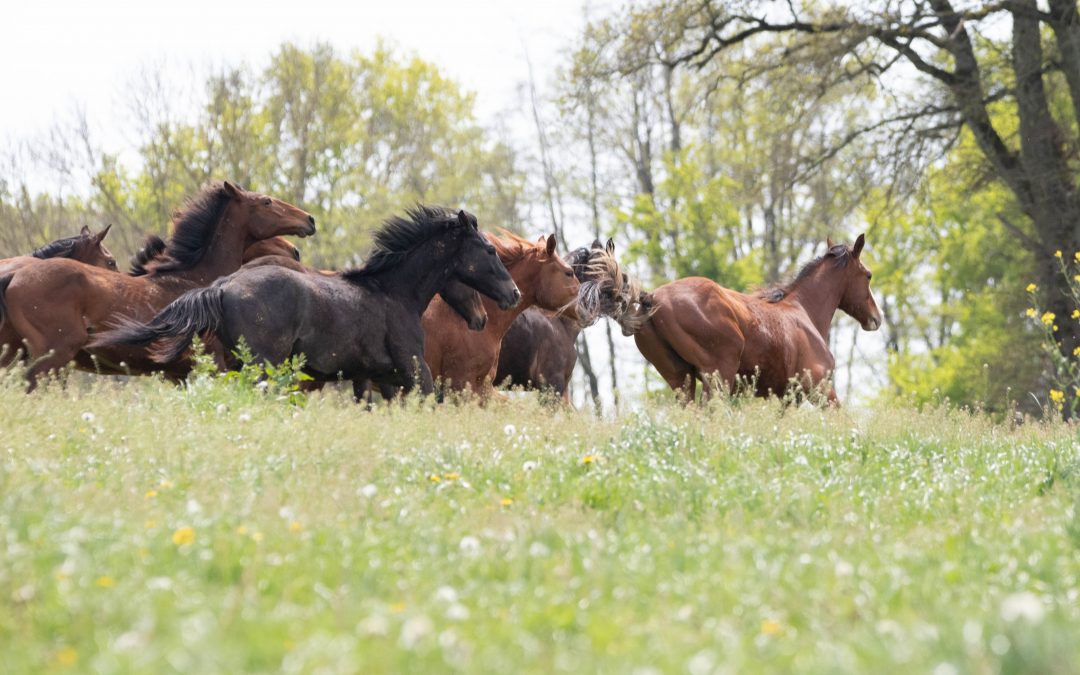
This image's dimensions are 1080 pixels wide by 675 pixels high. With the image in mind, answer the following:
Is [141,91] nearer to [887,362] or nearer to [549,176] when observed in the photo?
[549,176]

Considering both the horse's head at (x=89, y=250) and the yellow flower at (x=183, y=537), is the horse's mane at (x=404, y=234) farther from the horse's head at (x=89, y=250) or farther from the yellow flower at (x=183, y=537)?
the yellow flower at (x=183, y=537)

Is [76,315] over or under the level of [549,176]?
under

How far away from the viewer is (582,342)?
36344 millimetres

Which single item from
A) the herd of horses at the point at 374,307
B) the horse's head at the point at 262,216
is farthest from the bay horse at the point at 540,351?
the horse's head at the point at 262,216

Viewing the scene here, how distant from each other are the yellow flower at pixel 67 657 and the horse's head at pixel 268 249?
10151 mm

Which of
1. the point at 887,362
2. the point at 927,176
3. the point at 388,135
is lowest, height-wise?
the point at 887,362

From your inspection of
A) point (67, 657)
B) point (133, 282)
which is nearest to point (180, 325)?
point (133, 282)

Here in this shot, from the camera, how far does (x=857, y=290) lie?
15.7m

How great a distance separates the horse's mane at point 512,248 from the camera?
1357 centimetres

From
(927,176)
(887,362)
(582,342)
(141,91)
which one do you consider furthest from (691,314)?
(887,362)

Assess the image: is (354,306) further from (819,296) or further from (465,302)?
(819,296)

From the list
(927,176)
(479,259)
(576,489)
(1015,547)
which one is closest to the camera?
(1015,547)

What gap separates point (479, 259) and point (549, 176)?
2436cm

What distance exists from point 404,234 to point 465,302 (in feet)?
2.82
